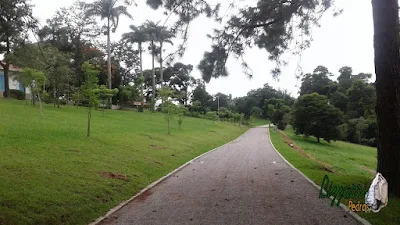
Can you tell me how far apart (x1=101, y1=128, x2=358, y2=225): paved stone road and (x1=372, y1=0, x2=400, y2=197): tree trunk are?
175 cm

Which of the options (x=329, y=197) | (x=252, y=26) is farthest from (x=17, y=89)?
(x=329, y=197)

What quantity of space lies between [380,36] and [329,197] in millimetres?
3865

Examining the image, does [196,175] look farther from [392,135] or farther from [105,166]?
[392,135]

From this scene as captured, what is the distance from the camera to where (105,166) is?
11.3 metres

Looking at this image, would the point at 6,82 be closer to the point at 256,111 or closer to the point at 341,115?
the point at 341,115

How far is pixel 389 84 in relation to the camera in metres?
8.00

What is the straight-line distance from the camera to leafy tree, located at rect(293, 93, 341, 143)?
41.5 m

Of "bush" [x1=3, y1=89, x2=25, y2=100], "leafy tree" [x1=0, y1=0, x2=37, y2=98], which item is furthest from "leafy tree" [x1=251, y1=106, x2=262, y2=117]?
"leafy tree" [x1=0, y1=0, x2=37, y2=98]

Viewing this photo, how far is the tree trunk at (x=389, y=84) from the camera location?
7.96 metres

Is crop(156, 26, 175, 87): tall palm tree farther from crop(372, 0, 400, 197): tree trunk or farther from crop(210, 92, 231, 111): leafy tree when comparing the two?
crop(210, 92, 231, 111): leafy tree

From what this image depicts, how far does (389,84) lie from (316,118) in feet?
119

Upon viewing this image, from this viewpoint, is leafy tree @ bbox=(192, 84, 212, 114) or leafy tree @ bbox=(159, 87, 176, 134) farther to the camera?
leafy tree @ bbox=(192, 84, 212, 114)

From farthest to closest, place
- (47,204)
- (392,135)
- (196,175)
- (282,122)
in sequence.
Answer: (282,122) → (196,175) → (392,135) → (47,204)

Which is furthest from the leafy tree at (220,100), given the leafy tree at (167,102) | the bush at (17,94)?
the leafy tree at (167,102)
